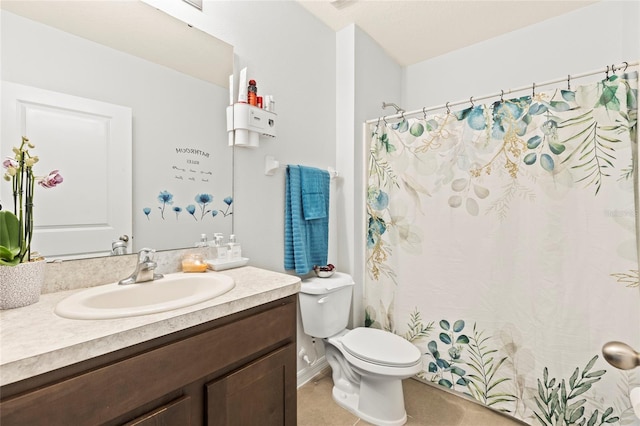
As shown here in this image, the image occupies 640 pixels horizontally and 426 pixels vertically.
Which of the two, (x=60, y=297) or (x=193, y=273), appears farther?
(x=193, y=273)

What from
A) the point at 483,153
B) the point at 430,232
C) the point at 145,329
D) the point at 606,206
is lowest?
the point at 145,329

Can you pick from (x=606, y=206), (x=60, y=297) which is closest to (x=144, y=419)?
(x=60, y=297)

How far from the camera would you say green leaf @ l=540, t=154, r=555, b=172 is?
1504 mm

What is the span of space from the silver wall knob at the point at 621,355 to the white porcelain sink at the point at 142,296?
94cm

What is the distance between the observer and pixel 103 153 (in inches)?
42.9

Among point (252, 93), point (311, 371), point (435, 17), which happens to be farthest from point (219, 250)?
point (435, 17)

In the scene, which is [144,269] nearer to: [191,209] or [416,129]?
[191,209]

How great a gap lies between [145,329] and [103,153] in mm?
720

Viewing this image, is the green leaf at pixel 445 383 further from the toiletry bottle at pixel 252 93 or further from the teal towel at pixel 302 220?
the toiletry bottle at pixel 252 93

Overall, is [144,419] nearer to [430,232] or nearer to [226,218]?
[226,218]

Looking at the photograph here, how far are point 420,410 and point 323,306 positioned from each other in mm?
797

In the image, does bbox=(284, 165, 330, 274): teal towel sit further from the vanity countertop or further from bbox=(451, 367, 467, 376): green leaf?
bbox=(451, 367, 467, 376): green leaf

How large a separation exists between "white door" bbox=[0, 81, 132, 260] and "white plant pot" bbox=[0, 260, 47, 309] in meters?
0.15

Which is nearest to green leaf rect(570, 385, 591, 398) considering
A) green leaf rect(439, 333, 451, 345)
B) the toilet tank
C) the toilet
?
green leaf rect(439, 333, 451, 345)
